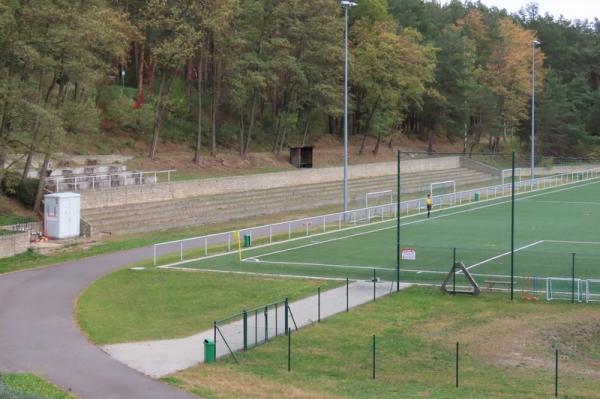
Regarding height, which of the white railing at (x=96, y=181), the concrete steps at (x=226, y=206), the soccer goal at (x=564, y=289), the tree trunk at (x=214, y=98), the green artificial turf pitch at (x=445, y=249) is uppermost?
the tree trunk at (x=214, y=98)

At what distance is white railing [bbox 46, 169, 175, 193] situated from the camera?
44656mm

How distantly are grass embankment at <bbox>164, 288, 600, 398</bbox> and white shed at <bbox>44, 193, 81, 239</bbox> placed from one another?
1936 cm

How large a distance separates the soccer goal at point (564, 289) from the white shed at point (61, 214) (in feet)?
75.6

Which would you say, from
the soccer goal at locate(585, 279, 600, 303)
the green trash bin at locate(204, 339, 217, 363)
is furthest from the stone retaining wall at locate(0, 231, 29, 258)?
the soccer goal at locate(585, 279, 600, 303)

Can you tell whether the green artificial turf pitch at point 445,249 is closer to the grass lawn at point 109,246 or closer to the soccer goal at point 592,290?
the soccer goal at point 592,290

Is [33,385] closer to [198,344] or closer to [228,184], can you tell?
[198,344]

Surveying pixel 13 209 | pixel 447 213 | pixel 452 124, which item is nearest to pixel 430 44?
pixel 452 124

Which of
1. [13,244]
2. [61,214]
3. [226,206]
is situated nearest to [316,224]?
[226,206]

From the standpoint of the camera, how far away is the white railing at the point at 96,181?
4466cm

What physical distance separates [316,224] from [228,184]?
31.9 ft

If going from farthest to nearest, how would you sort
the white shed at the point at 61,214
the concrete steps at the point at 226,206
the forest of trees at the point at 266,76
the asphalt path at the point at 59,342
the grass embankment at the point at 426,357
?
the concrete steps at the point at 226,206 < the forest of trees at the point at 266,76 < the white shed at the point at 61,214 < the asphalt path at the point at 59,342 < the grass embankment at the point at 426,357

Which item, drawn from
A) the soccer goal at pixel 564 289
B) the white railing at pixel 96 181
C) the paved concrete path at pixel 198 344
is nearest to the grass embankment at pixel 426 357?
the paved concrete path at pixel 198 344

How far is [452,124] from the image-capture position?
10150 cm

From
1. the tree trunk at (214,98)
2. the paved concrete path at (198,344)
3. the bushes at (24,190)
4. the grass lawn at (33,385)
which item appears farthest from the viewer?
the tree trunk at (214,98)
